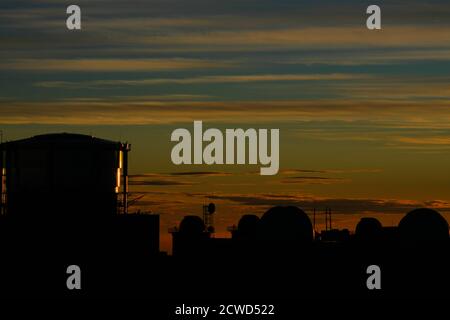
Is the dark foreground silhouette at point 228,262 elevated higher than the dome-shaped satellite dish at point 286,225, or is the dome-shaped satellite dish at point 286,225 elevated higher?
the dome-shaped satellite dish at point 286,225

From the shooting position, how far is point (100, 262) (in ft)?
381

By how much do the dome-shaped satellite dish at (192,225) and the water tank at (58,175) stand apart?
14653 millimetres

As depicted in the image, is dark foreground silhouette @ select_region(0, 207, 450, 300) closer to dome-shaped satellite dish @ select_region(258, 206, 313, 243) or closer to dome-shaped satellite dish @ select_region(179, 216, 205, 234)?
dome-shaped satellite dish @ select_region(258, 206, 313, 243)

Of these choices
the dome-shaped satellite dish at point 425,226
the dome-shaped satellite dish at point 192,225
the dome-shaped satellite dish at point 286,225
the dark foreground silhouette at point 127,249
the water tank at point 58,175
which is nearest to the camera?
the water tank at point 58,175

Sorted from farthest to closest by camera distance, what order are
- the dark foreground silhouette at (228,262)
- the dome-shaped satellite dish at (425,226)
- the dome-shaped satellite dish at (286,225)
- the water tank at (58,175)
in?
the dome-shaped satellite dish at (425,226)
the dome-shaped satellite dish at (286,225)
the dark foreground silhouette at (228,262)
the water tank at (58,175)

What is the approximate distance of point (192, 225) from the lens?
130 m

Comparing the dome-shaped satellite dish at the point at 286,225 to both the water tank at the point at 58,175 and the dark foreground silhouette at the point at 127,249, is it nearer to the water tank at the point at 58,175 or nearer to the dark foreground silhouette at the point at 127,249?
the dark foreground silhouette at the point at 127,249

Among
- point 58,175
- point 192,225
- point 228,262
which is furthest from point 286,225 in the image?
point 58,175

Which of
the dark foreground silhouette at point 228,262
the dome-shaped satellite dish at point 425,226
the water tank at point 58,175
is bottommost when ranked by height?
the dark foreground silhouette at point 228,262

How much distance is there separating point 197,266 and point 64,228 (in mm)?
12042

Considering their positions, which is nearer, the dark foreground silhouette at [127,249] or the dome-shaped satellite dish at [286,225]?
the dark foreground silhouette at [127,249]

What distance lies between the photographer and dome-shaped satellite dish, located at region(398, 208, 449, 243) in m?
118

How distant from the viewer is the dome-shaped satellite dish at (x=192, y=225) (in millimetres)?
129875

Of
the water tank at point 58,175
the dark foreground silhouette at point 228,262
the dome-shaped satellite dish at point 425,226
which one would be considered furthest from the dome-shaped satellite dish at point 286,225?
the water tank at point 58,175
